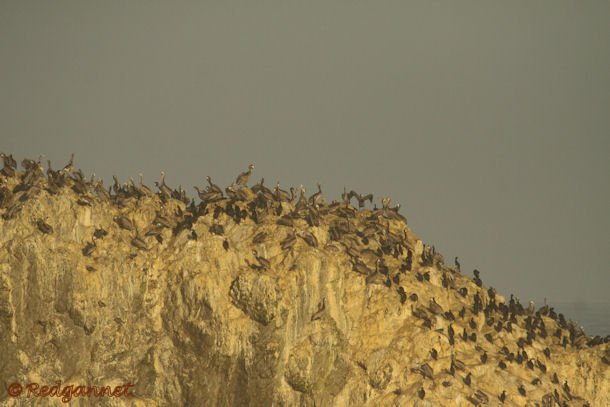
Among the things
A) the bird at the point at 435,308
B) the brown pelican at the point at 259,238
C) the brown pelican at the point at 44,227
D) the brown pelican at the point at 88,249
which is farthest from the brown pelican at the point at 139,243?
the bird at the point at 435,308

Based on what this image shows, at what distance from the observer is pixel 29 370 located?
46812mm

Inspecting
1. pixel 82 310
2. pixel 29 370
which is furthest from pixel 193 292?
pixel 29 370

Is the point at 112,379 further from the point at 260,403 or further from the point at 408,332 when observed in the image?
the point at 408,332

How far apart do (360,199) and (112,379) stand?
16.4 metres

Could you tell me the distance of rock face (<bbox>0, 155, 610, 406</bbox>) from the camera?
47.1 meters

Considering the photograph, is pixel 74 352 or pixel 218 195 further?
pixel 218 195

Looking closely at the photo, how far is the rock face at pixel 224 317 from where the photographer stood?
4709 cm

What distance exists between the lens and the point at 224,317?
47438 mm

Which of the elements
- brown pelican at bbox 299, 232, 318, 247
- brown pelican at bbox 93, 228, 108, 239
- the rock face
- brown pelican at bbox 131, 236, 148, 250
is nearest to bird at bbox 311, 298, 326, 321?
the rock face

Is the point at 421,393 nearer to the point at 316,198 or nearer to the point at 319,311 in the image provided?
the point at 319,311

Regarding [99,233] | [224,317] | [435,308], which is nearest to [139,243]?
[99,233]

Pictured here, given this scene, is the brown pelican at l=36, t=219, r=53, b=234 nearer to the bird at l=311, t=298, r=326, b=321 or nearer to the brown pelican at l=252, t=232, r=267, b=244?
the brown pelican at l=252, t=232, r=267, b=244

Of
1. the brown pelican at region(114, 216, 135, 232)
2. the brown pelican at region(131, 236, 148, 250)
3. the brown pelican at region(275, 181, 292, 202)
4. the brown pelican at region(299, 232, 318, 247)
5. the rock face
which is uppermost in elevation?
the brown pelican at region(275, 181, 292, 202)

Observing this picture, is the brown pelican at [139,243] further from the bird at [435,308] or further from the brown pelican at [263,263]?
the bird at [435,308]
